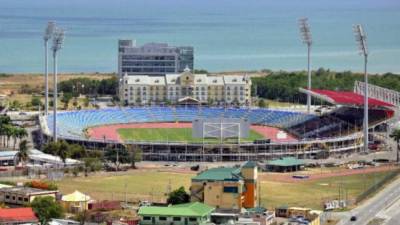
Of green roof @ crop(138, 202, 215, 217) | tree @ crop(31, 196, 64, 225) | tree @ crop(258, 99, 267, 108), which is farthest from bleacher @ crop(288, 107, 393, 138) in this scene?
tree @ crop(31, 196, 64, 225)

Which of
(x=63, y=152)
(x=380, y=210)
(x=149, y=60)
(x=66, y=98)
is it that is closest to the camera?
(x=380, y=210)

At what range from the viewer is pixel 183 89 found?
74500 mm

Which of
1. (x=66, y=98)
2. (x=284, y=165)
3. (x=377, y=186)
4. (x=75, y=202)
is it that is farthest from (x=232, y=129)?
(x=66, y=98)

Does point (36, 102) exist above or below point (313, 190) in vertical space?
above

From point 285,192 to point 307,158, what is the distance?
36.0ft

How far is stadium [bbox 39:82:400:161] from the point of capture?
5191 centimetres

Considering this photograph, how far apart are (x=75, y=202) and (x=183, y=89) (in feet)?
126

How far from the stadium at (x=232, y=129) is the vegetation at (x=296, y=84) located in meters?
6.67

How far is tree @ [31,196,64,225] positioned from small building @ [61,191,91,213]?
1774mm

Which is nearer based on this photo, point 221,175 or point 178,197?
point 178,197

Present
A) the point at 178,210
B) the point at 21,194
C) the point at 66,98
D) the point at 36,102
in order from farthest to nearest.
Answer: the point at 66,98 < the point at 36,102 < the point at 21,194 < the point at 178,210

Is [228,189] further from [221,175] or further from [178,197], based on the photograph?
[178,197]

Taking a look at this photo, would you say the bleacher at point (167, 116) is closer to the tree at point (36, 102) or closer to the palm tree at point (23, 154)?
the tree at point (36, 102)

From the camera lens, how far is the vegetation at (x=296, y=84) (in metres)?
77.0
